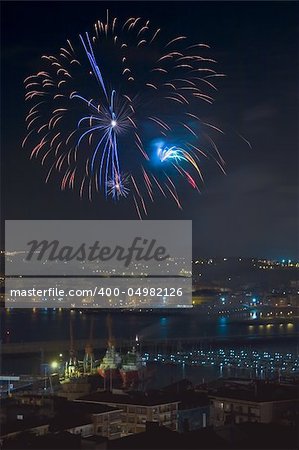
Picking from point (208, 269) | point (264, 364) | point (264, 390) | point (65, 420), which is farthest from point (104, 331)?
point (65, 420)

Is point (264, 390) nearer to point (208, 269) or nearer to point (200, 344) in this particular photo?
point (200, 344)

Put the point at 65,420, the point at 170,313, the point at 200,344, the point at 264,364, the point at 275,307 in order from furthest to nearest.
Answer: the point at 275,307
the point at 170,313
the point at 200,344
the point at 264,364
the point at 65,420

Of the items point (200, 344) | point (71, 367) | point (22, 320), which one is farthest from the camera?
point (22, 320)

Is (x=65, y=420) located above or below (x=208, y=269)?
below

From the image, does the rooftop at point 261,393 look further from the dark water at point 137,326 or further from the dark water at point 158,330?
the dark water at point 137,326
